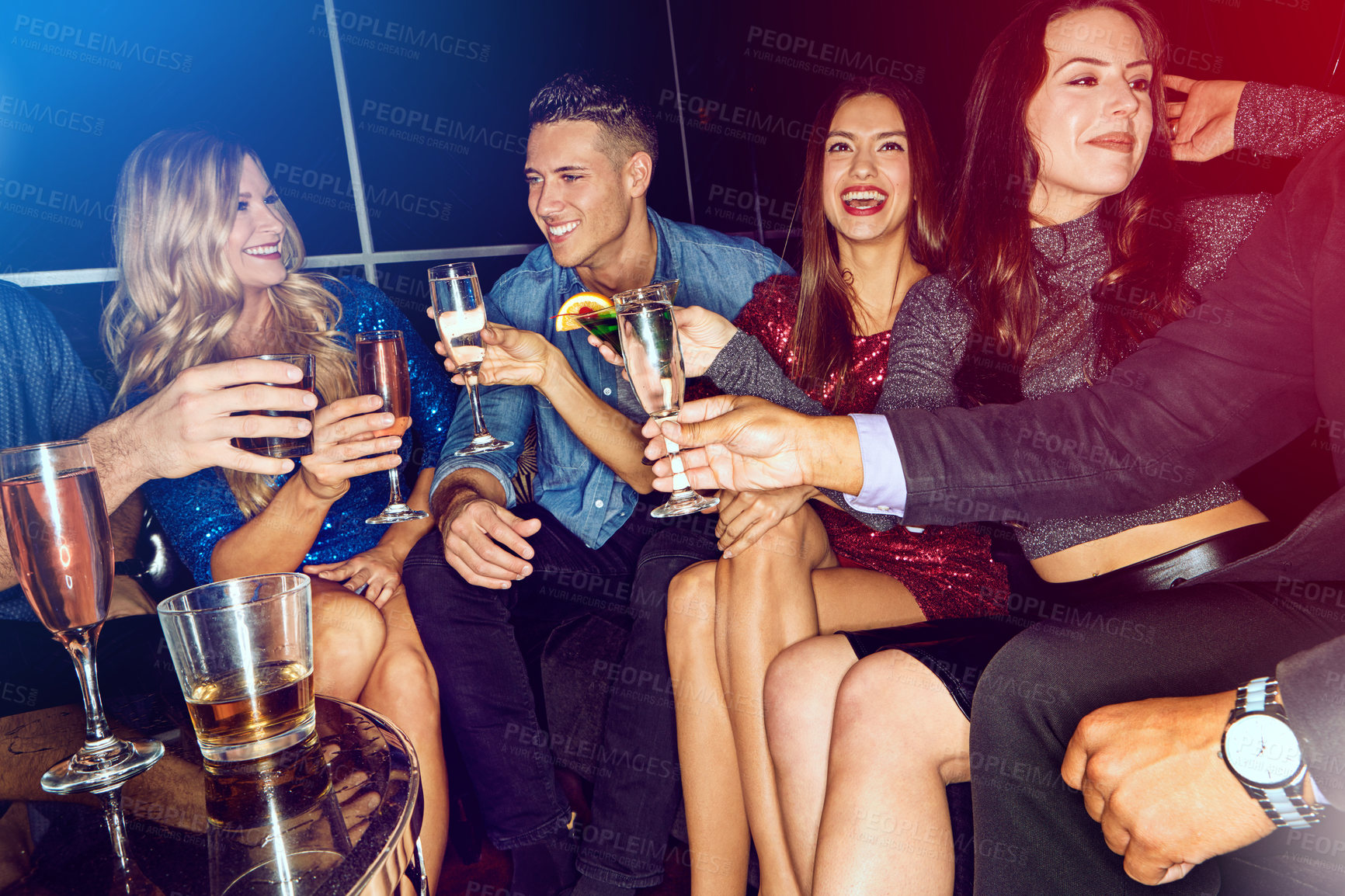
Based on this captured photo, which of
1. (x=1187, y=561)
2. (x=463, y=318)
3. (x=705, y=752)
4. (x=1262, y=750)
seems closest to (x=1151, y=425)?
(x=1187, y=561)

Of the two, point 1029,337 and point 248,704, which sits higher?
point 1029,337

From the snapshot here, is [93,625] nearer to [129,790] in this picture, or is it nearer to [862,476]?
[129,790]

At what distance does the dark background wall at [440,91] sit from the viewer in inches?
84.4

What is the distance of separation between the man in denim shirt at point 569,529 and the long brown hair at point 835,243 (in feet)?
1.21

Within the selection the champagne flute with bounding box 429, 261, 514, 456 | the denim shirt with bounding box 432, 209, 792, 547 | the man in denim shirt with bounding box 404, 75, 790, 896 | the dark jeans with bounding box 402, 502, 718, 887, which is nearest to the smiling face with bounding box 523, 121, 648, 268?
the man in denim shirt with bounding box 404, 75, 790, 896

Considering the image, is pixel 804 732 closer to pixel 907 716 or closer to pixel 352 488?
pixel 907 716

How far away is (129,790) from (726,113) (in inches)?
131

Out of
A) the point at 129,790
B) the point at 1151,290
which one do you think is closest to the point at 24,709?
the point at 129,790

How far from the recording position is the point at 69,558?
0.78m

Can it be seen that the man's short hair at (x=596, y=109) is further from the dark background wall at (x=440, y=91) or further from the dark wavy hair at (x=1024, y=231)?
the dark wavy hair at (x=1024, y=231)

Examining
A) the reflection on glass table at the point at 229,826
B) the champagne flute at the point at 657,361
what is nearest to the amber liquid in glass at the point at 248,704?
the reflection on glass table at the point at 229,826

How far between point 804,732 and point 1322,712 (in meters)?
0.65

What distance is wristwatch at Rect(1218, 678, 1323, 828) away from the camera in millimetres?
726

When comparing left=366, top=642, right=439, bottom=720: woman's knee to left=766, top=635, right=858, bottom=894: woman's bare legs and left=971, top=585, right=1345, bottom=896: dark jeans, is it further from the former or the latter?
left=971, top=585, right=1345, bottom=896: dark jeans
